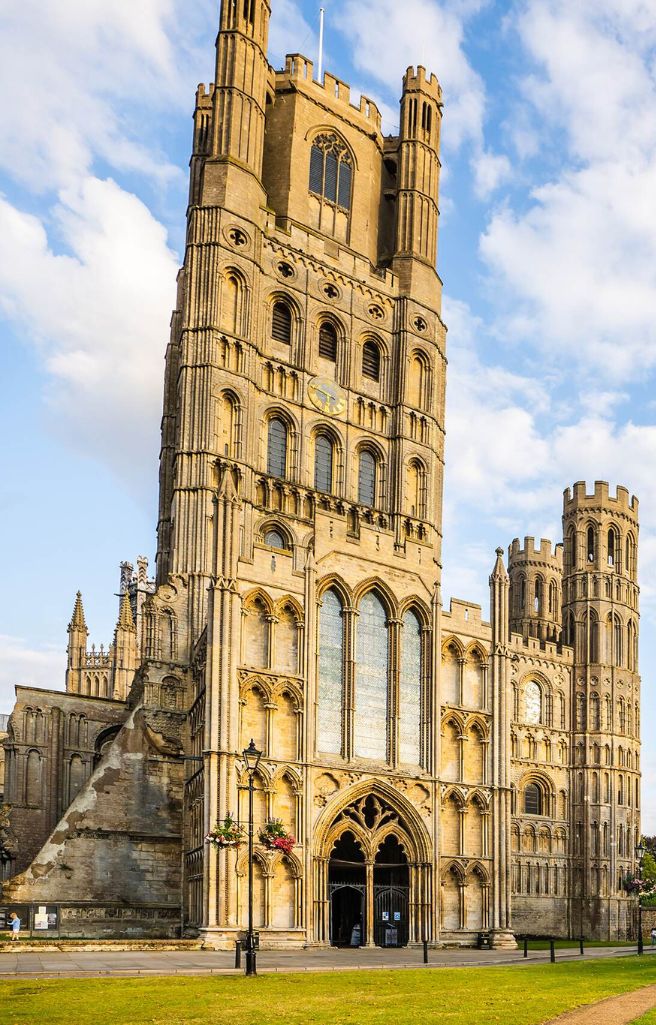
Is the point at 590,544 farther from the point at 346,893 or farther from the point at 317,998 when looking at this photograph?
the point at 317,998

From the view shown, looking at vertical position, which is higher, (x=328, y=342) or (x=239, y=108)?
(x=239, y=108)

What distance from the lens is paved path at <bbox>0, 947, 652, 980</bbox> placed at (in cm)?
2914

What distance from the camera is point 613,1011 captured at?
2178cm

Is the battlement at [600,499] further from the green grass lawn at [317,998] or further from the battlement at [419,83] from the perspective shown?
the green grass lawn at [317,998]

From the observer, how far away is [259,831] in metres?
44.4

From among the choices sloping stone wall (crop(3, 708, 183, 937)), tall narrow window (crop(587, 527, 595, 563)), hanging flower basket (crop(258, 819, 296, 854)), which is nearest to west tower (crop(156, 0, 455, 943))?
sloping stone wall (crop(3, 708, 183, 937))

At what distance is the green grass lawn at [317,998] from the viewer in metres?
19.3

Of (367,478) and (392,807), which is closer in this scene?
(392,807)

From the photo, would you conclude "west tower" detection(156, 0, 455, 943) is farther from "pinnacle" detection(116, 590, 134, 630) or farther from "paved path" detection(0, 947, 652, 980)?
"pinnacle" detection(116, 590, 134, 630)

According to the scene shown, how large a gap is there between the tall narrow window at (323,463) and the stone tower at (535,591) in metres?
39.6

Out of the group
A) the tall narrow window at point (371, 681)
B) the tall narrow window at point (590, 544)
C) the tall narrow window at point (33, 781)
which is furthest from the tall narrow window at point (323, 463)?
the tall narrow window at point (590, 544)

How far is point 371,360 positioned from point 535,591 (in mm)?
39409

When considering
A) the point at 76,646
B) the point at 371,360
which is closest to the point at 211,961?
the point at 371,360

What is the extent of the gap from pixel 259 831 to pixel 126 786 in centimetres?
958
